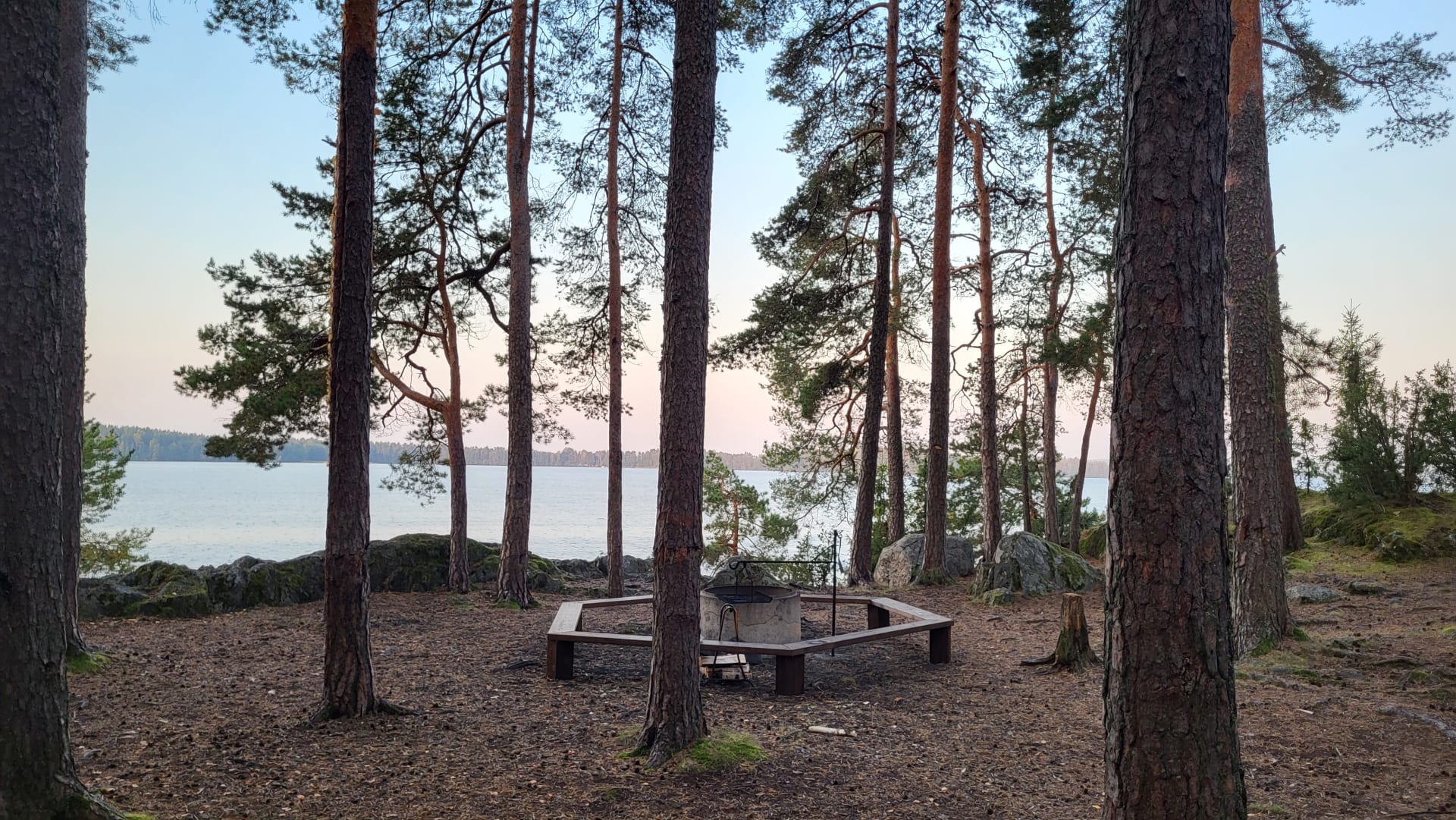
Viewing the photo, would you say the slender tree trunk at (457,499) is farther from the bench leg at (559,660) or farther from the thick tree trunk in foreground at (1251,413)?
the thick tree trunk in foreground at (1251,413)

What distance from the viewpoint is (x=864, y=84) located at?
38.8ft

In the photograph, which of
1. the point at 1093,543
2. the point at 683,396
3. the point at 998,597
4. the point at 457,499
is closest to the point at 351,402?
the point at 683,396

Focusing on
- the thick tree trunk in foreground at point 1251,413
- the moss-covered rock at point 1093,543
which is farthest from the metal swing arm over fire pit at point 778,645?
the moss-covered rock at point 1093,543

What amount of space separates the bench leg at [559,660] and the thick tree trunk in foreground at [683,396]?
6.56 ft

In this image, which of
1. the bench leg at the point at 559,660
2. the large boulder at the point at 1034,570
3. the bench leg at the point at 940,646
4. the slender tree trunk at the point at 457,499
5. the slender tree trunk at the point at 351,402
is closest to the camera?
the slender tree trunk at the point at 351,402

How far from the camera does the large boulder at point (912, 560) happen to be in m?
12.0

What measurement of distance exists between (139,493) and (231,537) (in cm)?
5002

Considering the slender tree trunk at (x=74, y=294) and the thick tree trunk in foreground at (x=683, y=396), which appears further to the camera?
the slender tree trunk at (x=74, y=294)

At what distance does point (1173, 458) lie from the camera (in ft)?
7.89

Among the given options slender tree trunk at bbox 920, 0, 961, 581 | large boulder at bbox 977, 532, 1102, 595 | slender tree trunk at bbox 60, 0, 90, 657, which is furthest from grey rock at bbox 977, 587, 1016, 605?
slender tree trunk at bbox 60, 0, 90, 657

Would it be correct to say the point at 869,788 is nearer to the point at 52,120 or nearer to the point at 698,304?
the point at 698,304

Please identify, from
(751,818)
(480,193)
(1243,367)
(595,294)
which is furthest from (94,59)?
(1243,367)

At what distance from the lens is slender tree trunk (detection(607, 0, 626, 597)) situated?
1040 cm

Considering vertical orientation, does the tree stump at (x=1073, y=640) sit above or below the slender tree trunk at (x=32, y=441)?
below
